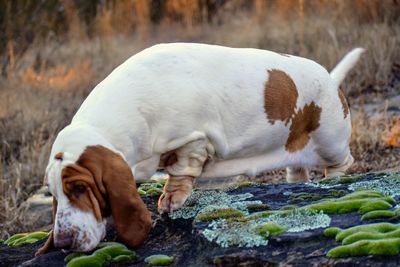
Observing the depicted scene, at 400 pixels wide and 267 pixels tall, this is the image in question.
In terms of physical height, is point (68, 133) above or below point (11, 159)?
above

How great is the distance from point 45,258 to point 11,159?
4.32 meters

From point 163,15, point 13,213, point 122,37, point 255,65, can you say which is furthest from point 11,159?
point 163,15

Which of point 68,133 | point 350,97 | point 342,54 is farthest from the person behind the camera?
point 342,54

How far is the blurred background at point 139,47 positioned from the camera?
8047 millimetres

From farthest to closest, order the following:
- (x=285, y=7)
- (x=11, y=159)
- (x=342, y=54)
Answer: (x=285, y=7), (x=342, y=54), (x=11, y=159)

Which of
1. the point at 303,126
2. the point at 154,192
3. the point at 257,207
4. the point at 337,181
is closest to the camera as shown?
the point at 257,207

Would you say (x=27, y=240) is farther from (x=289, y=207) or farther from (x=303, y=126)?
(x=303, y=126)

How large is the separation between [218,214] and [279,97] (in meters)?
1.18

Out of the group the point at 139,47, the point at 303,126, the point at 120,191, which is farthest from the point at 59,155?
the point at 139,47

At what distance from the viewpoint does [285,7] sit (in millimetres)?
13609

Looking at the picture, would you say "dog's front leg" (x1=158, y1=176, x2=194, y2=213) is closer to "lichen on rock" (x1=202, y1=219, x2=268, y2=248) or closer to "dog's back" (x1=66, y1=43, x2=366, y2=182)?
"dog's back" (x1=66, y1=43, x2=366, y2=182)

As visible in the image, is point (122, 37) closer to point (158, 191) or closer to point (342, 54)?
point (342, 54)

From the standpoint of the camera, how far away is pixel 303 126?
5363 millimetres

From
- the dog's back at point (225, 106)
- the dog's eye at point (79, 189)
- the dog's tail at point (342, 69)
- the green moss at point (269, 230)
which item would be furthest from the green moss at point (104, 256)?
the dog's tail at point (342, 69)
